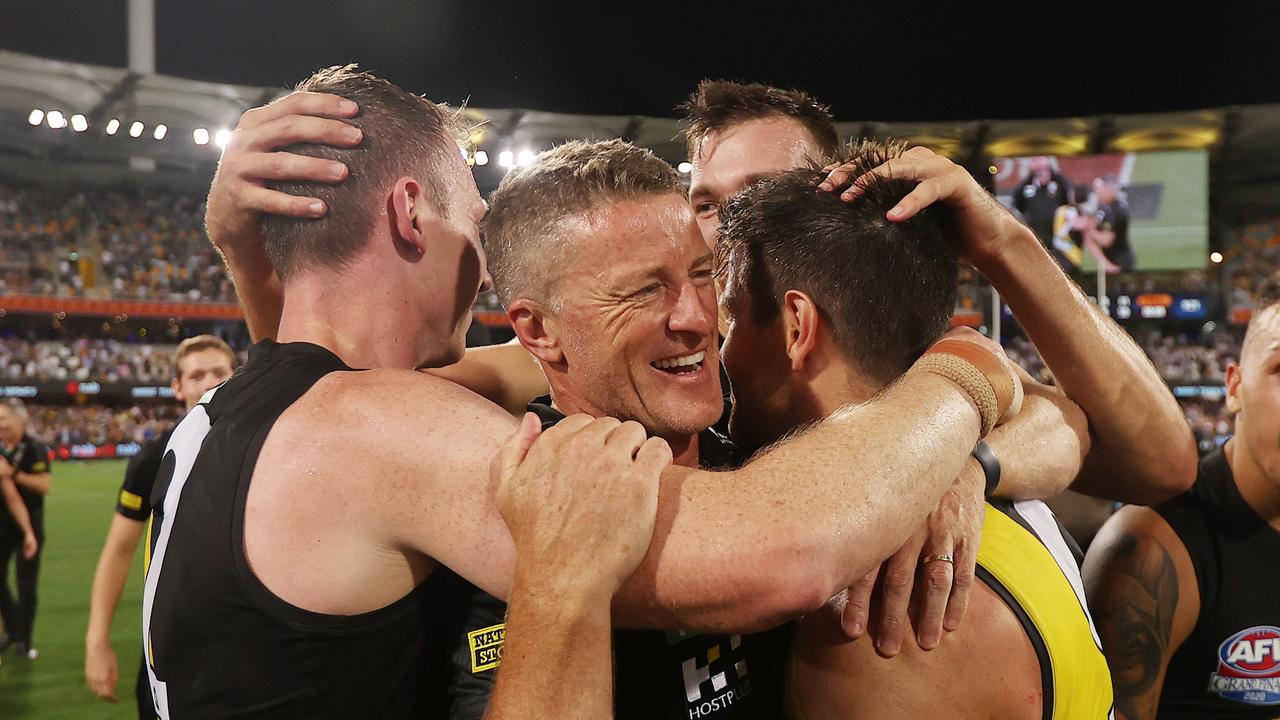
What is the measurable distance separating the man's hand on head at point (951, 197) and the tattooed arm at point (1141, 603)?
1.44 meters

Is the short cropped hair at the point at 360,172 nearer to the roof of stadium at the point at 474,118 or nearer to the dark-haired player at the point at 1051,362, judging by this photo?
the dark-haired player at the point at 1051,362

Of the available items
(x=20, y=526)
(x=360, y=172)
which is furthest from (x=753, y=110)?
(x=20, y=526)

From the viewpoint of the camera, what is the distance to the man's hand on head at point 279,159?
2.02 metres

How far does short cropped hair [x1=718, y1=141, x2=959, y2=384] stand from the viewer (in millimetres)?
2061

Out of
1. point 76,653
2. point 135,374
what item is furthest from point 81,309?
point 76,653

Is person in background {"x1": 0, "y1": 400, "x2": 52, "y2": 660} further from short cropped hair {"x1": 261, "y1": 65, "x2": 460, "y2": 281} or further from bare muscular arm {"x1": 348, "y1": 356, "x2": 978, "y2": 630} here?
bare muscular arm {"x1": 348, "y1": 356, "x2": 978, "y2": 630}

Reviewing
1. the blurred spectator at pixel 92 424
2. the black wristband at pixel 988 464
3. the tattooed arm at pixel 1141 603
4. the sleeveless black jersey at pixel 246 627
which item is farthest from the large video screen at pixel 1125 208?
the blurred spectator at pixel 92 424

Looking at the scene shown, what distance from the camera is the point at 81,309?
27312mm

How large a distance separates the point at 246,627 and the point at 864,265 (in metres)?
1.47

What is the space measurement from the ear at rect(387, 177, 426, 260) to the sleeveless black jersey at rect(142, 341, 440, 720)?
404 mm

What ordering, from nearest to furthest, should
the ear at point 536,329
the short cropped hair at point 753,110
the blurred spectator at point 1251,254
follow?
the ear at point 536,329
the short cropped hair at point 753,110
the blurred spectator at point 1251,254

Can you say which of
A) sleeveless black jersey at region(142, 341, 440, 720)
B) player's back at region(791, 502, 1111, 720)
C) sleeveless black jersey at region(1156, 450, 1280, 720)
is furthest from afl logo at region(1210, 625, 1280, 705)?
sleeveless black jersey at region(142, 341, 440, 720)

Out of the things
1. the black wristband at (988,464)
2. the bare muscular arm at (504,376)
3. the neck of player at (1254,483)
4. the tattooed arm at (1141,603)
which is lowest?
the tattooed arm at (1141,603)

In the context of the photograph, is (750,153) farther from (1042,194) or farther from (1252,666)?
(1042,194)
